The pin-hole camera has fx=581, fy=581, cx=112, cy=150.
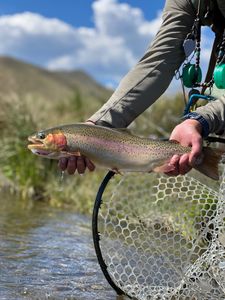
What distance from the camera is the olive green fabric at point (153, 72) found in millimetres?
3318

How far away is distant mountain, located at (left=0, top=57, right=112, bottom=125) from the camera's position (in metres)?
11.1

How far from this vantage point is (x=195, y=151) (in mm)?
2752

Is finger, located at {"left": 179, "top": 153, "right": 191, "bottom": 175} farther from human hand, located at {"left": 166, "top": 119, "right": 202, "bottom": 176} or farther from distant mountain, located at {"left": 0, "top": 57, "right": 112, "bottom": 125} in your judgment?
distant mountain, located at {"left": 0, "top": 57, "right": 112, "bottom": 125}

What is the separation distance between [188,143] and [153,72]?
30.0 inches

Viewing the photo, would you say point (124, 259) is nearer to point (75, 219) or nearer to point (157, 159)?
point (157, 159)

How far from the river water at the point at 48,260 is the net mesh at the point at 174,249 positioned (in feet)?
0.71

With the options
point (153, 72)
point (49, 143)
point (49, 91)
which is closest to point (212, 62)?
point (153, 72)

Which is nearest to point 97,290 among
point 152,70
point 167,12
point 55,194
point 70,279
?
point 70,279

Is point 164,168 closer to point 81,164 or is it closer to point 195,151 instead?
point 195,151

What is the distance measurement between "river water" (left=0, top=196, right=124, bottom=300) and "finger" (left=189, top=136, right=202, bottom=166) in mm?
1183

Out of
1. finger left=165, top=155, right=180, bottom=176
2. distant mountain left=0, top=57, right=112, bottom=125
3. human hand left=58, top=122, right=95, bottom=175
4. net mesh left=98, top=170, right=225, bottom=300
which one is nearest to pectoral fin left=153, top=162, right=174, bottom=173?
finger left=165, top=155, right=180, bottom=176

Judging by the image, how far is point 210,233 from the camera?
3.48m

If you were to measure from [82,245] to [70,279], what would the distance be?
126 cm

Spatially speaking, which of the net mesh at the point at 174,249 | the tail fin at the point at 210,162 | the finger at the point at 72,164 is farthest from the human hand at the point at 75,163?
the net mesh at the point at 174,249
